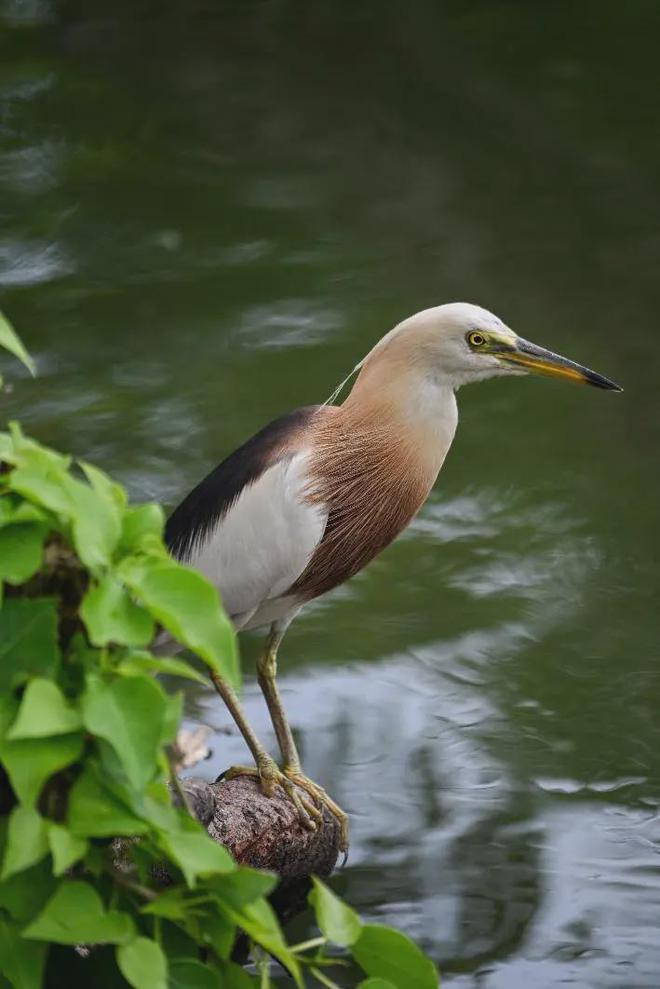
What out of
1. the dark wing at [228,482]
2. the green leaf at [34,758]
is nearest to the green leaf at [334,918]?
the green leaf at [34,758]

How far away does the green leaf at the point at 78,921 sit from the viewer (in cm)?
120

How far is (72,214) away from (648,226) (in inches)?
82.6

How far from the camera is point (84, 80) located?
21.3ft

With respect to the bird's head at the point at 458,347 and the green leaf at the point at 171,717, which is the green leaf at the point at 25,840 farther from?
the bird's head at the point at 458,347

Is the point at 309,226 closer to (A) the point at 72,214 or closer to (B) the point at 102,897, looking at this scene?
(A) the point at 72,214

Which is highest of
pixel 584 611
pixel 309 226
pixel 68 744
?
pixel 68 744

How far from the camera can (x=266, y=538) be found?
2.77 metres

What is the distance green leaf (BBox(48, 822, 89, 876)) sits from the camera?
1.15 metres

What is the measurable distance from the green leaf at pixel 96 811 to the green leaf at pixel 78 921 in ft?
0.20

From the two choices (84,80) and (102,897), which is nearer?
(102,897)

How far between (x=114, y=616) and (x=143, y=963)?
0.89ft

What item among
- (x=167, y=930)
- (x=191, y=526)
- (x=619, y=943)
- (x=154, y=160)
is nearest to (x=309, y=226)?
(x=154, y=160)

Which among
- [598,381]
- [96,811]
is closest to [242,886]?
[96,811]

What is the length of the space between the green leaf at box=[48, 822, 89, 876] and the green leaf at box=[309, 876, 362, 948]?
0.21 meters
